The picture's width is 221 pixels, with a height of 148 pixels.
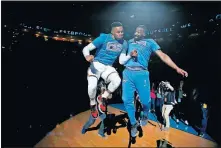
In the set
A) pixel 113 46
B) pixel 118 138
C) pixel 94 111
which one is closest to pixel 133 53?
pixel 113 46

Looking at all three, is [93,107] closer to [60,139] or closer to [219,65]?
[60,139]

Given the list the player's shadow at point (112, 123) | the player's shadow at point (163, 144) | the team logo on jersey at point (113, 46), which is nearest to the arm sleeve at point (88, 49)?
the team logo on jersey at point (113, 46)

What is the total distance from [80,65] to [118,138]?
89 cm

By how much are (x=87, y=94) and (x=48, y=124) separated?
1.79 feet

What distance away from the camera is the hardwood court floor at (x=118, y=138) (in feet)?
9.17

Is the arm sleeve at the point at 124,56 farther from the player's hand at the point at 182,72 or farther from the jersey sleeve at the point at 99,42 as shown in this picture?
the player's hand at the point at 182,72

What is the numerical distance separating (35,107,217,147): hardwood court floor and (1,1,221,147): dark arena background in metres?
0.01

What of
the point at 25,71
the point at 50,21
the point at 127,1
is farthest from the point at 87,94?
the point at 127,1

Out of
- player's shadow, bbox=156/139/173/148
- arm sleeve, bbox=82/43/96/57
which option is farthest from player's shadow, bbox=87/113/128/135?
arm sleeve, bbox=82/43/96/57

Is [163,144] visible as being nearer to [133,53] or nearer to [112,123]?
[112,123]

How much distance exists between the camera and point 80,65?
9.08 feet

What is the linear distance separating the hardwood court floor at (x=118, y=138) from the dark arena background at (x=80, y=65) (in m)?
0.01

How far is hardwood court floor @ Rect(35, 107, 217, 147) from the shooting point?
2795mm

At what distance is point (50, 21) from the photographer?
2.75m
